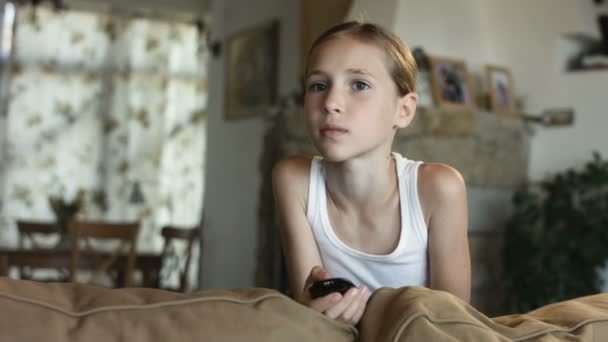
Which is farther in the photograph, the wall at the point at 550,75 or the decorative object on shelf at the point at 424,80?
the wall at the point at 550,75

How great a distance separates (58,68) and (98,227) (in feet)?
11.1

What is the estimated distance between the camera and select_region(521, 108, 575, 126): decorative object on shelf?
14.1ft

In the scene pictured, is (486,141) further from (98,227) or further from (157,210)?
(157,210)

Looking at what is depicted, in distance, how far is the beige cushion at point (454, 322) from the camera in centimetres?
69

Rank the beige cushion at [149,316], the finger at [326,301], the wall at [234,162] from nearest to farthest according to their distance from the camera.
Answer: the beige cushion at [149,316] → the finger at [326,301] → the wall at [234,162]

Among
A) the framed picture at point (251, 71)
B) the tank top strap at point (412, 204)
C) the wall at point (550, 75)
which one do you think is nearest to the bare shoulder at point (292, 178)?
the tank top strap at point (412, 204)

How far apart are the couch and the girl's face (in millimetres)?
519

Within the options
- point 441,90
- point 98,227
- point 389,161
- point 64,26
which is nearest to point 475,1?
point 441,90

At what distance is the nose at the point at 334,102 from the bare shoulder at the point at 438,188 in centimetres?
30

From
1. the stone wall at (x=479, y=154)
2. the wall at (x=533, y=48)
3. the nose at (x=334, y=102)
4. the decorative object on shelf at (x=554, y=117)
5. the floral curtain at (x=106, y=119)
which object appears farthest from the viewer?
the floral curtain at (x=106, y=119)

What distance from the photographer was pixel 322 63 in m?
1.25

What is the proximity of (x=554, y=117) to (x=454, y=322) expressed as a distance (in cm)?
391

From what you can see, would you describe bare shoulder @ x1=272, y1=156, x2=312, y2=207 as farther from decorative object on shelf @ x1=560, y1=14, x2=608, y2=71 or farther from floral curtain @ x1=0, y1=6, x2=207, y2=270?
floral curtain @ x1=0, y1=6, x2=207, y2=270

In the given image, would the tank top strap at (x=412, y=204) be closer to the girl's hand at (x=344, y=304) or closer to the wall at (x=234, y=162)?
the girl's hand at (x=344, y=304)
